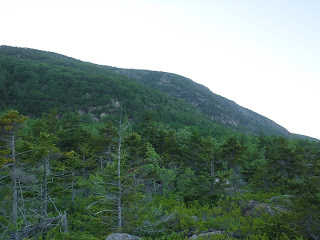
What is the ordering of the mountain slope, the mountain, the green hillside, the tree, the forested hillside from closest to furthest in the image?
the forested hillside
the tree
the green hillside
the mountain
the mountain slope

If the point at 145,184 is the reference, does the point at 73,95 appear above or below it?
above

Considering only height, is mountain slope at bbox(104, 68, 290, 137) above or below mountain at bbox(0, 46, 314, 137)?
above

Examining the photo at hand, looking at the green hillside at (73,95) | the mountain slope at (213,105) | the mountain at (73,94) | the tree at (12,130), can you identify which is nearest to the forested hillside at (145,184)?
the tree at (12,130)

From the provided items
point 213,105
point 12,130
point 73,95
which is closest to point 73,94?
point 73,95

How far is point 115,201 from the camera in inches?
470

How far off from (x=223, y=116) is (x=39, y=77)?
92.1 metres

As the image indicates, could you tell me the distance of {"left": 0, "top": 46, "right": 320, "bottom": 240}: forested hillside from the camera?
33.7 feet

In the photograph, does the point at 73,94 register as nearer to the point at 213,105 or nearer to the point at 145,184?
the point at 145,184

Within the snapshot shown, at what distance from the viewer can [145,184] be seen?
71.2 ft

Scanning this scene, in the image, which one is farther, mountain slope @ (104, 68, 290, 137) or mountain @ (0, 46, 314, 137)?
mountain slope @ (104, 68, 290, 137)

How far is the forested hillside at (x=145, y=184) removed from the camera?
10.3 meters

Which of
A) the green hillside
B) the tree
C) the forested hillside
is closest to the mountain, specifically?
the green hillside

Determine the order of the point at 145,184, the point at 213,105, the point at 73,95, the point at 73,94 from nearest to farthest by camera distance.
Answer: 1. the point at 145,184
2. the point at 73,95
3. the point at 73,94
4. the point at 213,105

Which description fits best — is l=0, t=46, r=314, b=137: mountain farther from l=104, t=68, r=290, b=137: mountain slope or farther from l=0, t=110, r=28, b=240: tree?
l=0, t=110, r=28, b=240: tree
